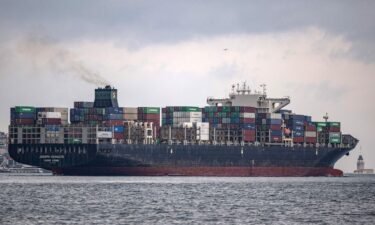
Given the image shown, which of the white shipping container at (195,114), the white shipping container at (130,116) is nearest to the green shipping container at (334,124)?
the white shipping container at (195,114)

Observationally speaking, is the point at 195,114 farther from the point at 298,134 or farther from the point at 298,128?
the point at 298,128

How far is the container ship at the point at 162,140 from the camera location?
14488 cm

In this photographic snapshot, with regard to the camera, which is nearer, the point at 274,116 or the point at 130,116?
the point at 130,116

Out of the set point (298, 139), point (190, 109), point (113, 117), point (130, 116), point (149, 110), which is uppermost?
point (190, 109)

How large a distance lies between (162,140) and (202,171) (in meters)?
7.06

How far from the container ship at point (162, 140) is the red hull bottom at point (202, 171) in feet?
0.43

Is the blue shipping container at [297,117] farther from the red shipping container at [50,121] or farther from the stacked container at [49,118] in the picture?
the red shipping container at [50,121]

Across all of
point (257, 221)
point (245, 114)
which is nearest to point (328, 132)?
point (245, 114)

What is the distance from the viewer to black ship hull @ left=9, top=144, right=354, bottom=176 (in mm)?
144375

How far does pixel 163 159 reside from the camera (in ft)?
488

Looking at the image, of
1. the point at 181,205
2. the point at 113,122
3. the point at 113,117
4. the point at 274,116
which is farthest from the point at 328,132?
the point at 181,205

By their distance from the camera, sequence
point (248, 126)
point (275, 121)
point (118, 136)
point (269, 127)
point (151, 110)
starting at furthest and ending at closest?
point (275, 121), point (269, 127), point (248, 126), point (151, 110), point (118, 136)

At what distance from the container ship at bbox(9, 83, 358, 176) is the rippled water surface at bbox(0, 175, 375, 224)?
95.4 ft

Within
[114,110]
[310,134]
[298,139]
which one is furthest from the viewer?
[310,134]
